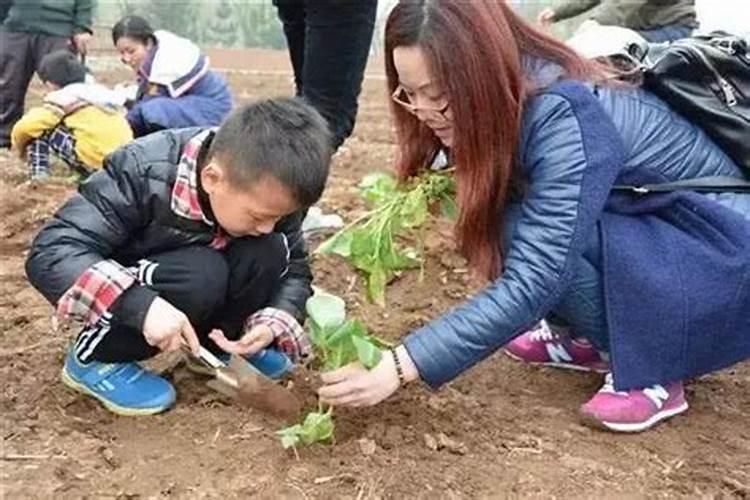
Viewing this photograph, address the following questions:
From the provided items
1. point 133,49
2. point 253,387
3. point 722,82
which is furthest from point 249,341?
point 133,49

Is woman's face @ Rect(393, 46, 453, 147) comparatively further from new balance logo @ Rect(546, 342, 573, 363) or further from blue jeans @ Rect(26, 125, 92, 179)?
blue jeans @ Rect(26, 125, 92, 179)

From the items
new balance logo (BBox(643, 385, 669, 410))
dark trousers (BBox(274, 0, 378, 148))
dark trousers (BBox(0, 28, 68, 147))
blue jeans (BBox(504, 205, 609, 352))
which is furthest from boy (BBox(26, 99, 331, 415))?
dark trousers (BBox(0, 28, 68, 147))

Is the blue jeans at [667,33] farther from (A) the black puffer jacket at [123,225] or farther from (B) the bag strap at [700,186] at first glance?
(A) the black puffer jacket at [123,225]

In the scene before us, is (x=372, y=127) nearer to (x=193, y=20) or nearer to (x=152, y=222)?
(x=152, y=222)

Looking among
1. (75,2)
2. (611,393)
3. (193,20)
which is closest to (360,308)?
(611,393)

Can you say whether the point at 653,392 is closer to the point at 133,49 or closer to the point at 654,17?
the point at 654,17

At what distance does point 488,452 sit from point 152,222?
2.57ft

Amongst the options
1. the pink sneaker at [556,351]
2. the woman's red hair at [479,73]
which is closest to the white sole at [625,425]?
the pink sneaker at [556,351]

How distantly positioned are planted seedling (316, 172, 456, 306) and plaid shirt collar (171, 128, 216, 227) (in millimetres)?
252

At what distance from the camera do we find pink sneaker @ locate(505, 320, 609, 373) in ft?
8.43

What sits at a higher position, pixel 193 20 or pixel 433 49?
pixel 433 49

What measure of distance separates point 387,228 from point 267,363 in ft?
1.39

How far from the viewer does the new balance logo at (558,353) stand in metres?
2.58

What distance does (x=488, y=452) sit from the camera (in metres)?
2.07
